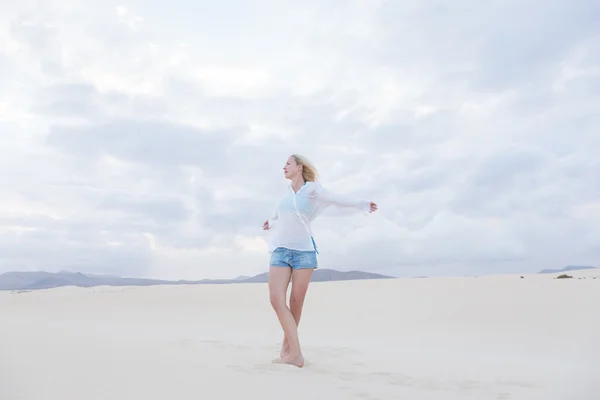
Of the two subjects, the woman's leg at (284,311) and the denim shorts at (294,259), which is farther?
the denim shorts at (294,259)

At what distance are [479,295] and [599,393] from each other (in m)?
7.12

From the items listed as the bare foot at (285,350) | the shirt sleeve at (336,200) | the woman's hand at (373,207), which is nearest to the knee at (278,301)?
the bare foot at (285,350)

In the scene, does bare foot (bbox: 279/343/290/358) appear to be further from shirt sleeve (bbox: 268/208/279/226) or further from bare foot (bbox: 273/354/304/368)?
shirt sleeve (bbox: 268/208/279/226)

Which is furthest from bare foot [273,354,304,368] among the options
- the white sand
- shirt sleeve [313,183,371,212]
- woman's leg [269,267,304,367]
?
shirt sleeve [313,183,371,212]

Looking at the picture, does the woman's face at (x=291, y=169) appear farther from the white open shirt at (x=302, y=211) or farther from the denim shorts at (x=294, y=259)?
the denim shorts at (x=294, y=259)

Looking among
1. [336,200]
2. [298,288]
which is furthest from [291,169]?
[298,288]

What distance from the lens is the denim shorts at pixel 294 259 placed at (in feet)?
16.1

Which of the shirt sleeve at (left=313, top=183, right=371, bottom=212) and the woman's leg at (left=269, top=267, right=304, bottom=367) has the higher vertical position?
the shirt sleeve at (left=313, top=183, right=371, bottom=212)

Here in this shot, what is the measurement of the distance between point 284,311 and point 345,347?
6.68ft

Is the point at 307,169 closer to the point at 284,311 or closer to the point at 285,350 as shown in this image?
the point at 284,311

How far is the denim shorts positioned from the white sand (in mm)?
883

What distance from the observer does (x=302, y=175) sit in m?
5.29

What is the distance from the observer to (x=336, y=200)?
504cm

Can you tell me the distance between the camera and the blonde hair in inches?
207
